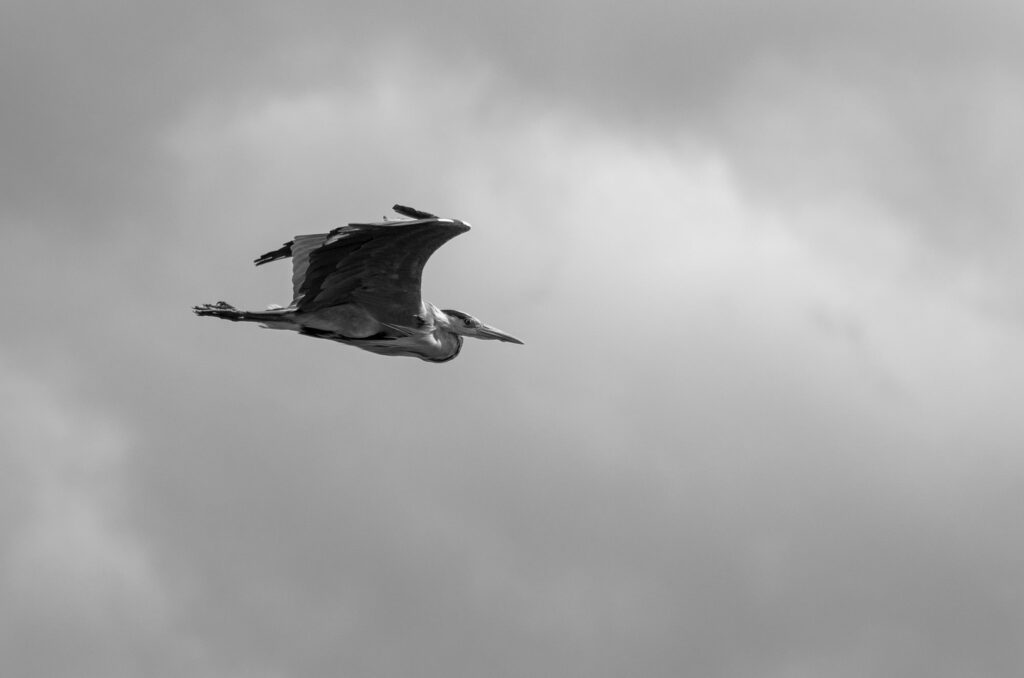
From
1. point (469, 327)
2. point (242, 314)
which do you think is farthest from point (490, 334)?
point (242, 314)

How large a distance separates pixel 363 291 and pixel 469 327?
404 centimetres

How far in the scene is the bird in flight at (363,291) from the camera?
96.5 feet

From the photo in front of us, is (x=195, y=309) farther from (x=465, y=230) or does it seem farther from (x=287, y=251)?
(x=465, y=230)

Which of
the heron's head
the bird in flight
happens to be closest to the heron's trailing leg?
the bird in flight

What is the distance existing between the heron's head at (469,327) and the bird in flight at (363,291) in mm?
1339

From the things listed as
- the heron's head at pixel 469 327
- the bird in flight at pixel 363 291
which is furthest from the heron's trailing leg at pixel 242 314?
the heron's head at pixel 469 327

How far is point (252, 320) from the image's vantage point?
3058 cm

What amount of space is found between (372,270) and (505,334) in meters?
5.34

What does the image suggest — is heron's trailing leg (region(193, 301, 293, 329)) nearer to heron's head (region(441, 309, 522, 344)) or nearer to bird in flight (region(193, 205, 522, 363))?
bird in flight (region(193, 205, 522, 363))

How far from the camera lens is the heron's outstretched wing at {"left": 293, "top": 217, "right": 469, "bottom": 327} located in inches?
1142

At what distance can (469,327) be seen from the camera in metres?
34.2

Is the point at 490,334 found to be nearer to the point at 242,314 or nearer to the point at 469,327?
the point at 469,327

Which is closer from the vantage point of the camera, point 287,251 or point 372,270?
point 372,270

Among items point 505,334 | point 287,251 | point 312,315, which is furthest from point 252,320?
point 505,334
